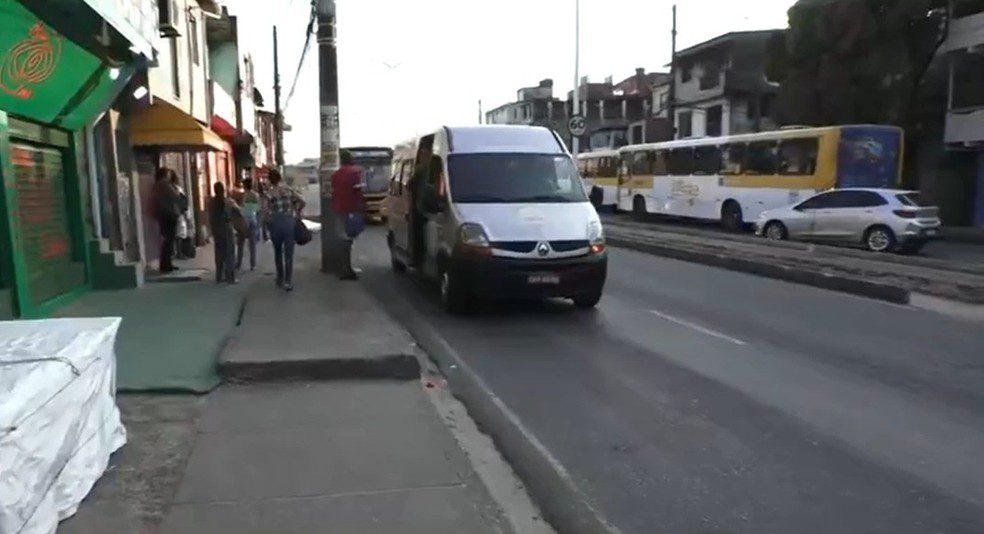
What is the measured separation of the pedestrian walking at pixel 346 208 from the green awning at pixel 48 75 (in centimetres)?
343

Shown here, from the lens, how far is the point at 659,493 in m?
4.58

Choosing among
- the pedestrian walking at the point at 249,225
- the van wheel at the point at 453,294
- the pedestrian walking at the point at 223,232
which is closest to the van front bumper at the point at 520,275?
the van wheel at the point at 453,294

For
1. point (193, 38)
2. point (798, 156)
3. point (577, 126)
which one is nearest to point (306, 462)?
point (193, 38)

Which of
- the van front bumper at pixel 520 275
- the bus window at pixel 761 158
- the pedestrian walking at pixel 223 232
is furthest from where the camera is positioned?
the bus window at pixel 761 158

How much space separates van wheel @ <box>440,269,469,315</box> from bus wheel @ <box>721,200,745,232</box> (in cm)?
1887

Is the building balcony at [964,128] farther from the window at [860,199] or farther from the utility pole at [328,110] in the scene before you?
the utility pole at [328,110]

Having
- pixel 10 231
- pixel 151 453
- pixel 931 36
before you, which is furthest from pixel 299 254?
pixel 931 36

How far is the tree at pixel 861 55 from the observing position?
2803 cm

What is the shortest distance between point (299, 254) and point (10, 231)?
10026 millimetres

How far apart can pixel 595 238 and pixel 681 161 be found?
21.3 meters

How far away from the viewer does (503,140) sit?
11016 millimetres

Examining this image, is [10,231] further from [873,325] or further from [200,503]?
[873,325]

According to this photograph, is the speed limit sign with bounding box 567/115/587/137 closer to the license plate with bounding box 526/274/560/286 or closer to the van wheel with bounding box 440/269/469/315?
the van wheel with bounding box 440/269/469/315

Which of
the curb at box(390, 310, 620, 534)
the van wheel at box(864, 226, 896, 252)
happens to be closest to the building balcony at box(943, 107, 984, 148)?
the van wheel at box(864, 226, 896, 252)
